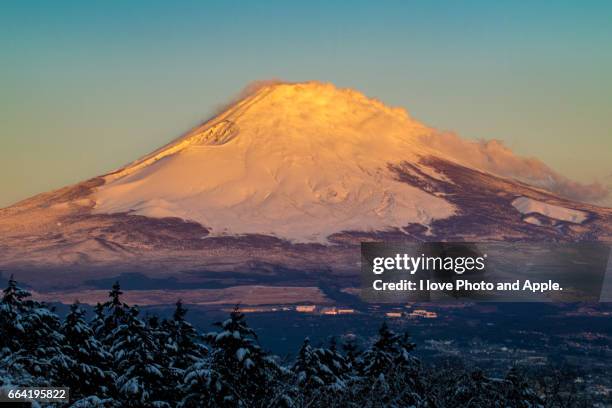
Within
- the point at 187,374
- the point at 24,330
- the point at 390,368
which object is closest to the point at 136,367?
the point at 187,374

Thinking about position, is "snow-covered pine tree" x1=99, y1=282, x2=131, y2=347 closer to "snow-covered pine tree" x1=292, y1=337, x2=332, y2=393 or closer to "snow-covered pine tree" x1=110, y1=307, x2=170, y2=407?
"snow-covered pine tree" x1=110, y1=307, x2=170, y2=407

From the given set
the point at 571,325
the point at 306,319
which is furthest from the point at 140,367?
the point at 571,325

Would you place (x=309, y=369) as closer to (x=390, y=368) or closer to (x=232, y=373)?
(x=390, y=368)

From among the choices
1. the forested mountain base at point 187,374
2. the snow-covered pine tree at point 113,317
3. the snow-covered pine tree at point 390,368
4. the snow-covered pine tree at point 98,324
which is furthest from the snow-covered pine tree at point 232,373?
the snow-covered pine tree at point 98,324

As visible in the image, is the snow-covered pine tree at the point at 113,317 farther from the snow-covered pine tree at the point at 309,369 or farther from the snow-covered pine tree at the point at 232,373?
the snow-covered pine tree at the point at 309,369

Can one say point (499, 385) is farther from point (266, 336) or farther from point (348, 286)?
point (348, 286)

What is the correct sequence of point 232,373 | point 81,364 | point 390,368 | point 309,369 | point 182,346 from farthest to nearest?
1. point 182,346
2. point 309,369
3. point 390,368
4. point 81,364
5. point 232,373
